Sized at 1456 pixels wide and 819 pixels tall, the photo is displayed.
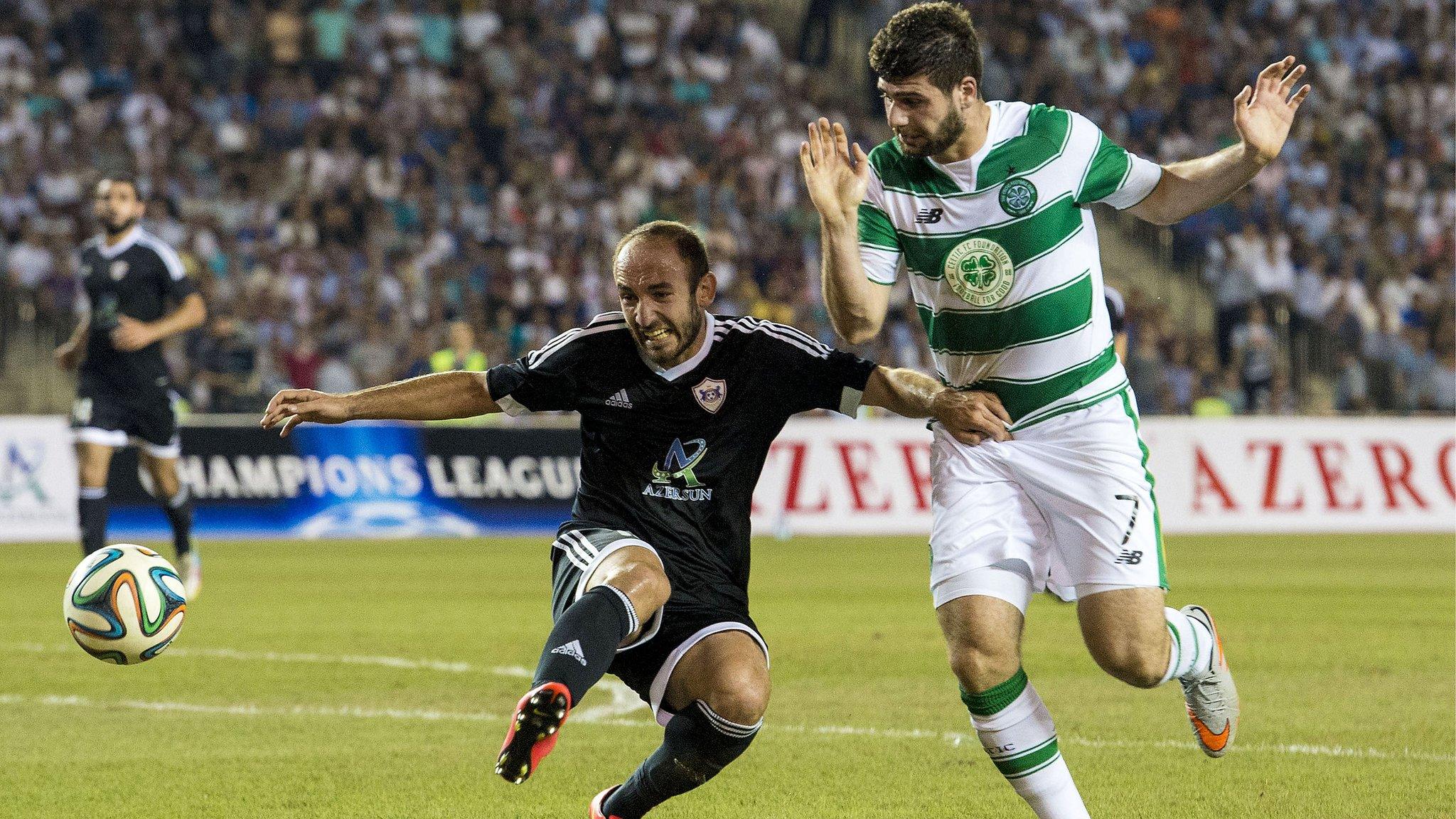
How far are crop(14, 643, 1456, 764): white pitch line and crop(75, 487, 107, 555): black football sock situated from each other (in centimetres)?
157

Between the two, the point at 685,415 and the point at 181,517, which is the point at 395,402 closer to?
the point at 685,415

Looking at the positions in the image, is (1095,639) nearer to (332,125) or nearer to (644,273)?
(644,273)

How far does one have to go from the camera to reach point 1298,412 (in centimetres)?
2022

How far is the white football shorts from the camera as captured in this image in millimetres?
4883

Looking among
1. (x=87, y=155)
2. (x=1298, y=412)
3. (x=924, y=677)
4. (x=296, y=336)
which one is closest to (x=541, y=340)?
(x=296, y=336)

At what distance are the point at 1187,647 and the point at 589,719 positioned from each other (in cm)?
298

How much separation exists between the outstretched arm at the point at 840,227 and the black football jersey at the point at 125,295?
765 centimetres

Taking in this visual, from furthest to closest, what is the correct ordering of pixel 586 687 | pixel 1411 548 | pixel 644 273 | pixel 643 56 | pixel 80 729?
pixel 643 56 → pixel 1411 548 → pixel 80 729 → pixel 644 273 → pixel 586 687

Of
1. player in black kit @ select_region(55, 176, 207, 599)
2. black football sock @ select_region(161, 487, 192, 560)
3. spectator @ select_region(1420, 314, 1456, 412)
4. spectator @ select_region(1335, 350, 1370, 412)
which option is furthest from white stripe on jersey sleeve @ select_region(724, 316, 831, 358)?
spectator @ select_region(1420, 314, 1456, 412)

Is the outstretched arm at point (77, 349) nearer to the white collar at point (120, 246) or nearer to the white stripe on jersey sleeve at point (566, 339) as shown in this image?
the white collar at point (120, 246)

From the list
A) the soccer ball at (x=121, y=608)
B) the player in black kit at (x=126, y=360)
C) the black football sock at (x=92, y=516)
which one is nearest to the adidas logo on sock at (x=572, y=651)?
the soccer ball at (x=121, y=608)

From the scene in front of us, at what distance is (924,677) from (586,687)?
4.53m

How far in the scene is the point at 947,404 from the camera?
16.0 feet

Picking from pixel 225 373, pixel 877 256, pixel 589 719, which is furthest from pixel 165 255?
pixel 877 256
